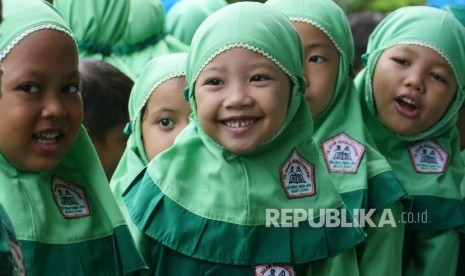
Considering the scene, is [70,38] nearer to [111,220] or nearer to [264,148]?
[111,220]

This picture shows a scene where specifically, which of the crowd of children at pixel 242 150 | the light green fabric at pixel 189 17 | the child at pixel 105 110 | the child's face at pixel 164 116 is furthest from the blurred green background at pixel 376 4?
the child's face at pixel 164 116

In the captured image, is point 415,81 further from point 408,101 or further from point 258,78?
point 258,78

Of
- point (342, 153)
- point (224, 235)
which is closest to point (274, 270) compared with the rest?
point (224, 235)

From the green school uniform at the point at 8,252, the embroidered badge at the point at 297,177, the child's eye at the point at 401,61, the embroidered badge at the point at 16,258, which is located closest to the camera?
the green school uniform at the point at 8,252

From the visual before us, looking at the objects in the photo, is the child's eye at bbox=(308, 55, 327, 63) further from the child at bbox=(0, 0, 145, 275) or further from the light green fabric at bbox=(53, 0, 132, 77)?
the light green fabric at bbox=(53, 0, 132, 77)

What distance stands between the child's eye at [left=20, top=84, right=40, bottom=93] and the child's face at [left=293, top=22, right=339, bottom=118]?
1.60 m

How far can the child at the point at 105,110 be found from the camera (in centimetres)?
537

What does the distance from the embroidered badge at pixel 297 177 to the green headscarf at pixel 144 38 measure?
2.89 m

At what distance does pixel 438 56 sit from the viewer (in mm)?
5062

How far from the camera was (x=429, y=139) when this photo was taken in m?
5.16

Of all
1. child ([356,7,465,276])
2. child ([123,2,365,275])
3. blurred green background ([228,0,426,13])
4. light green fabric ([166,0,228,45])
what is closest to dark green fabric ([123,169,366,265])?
child ([123,2,365,275])

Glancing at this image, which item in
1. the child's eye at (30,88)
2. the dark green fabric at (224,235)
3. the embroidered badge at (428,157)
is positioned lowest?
the embroidered badge at (428,157)

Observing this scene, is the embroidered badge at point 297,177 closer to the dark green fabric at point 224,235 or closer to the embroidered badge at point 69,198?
the dark green fabric at point 224,235

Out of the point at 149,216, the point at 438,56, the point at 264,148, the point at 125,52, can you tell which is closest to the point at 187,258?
the point at 149,216
